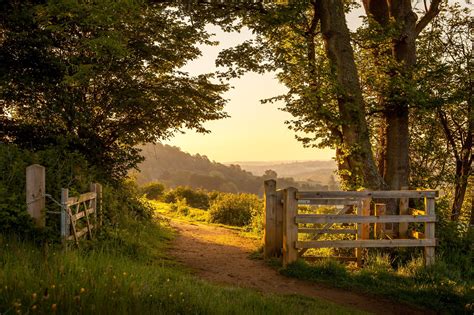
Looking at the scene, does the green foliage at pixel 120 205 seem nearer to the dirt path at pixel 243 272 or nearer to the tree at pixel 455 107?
the dirt path at pixel 243 272

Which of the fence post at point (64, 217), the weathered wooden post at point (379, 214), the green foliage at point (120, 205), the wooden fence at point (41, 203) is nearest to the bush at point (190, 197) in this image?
the green foliage at point (120, 205)

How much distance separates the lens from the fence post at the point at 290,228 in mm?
10719

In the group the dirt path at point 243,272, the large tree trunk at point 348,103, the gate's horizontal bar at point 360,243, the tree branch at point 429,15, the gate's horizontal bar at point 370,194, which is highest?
the tree branch at point 429,15

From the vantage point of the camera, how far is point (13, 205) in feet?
28.3

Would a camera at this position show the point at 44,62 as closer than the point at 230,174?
Yes

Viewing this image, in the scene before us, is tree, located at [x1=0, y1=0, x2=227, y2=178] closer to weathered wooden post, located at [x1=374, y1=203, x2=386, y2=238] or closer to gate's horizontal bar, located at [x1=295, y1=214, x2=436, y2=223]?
gate's horizontal bar, located at [x1=295, y1=214, x2=436, y2=223]

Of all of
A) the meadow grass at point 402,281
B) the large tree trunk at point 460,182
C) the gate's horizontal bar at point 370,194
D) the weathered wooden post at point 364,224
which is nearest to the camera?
the meadow grass at point 402,281

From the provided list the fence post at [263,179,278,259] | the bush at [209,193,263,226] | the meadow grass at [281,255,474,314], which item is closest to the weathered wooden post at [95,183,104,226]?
the fence post at [263,179,278,259]

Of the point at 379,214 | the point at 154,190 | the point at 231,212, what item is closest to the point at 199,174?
the point at 154,190

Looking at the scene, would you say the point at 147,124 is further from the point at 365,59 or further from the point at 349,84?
the point at 365,59

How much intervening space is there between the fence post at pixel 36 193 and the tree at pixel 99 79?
12.6ft

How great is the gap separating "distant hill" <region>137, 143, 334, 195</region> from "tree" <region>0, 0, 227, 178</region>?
65769 mm

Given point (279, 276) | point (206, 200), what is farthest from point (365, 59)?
point (206, 200)

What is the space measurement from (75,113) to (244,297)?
8.80 metres
